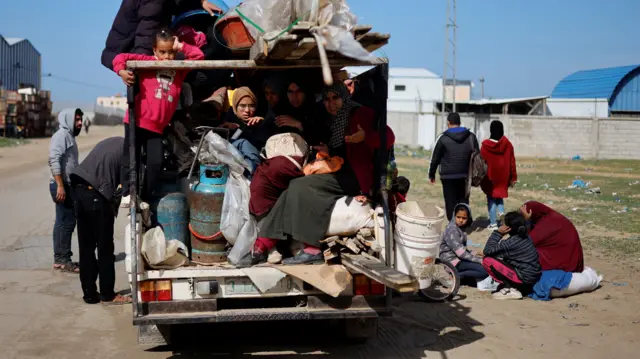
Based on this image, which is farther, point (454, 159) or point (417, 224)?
point (454, 159)

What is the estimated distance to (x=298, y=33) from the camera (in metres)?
4.59

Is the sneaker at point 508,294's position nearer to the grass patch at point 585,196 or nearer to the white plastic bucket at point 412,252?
the white plastic bucket at point 412,252

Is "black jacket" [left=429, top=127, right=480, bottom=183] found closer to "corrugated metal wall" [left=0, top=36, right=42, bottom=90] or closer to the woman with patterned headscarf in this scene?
the woman with patterned headscarf

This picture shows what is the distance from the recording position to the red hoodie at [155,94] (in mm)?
5457

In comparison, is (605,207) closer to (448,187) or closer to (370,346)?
(448,187)

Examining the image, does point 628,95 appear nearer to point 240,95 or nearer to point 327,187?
point 240,95

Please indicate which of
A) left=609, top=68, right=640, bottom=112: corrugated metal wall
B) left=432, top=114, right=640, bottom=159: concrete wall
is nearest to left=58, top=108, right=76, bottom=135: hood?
left=432, top=114, right=640, bottom=159: concrete wall

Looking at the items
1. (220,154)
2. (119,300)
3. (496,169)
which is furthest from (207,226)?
(496,169)

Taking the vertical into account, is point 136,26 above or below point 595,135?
above

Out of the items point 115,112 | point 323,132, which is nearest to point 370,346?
point 323,132

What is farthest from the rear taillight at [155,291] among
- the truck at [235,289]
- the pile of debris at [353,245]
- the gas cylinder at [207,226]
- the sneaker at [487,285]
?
the sneaker at [487,285]

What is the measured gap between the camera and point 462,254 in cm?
793

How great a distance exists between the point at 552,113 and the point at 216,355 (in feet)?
135

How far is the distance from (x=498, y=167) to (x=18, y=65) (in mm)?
59459
